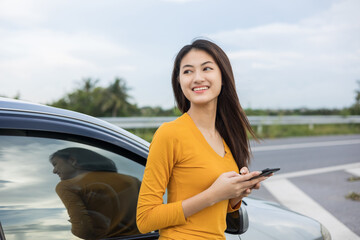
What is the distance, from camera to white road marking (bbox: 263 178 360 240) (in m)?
4.07

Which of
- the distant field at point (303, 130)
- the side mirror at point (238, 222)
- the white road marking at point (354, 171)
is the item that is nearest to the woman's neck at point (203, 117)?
the side mirror at point (238, 222)

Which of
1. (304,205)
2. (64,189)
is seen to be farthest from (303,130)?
(64,189)

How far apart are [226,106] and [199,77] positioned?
0.37 m

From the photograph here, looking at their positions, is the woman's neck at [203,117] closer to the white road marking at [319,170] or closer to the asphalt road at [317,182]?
the asphalt road at [317,182]

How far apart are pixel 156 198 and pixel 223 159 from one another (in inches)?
15.2

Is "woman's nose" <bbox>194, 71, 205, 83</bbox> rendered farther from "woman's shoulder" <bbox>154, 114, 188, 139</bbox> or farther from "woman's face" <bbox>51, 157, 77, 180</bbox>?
"woman's face" <bbox>51, 157, 77, 180</bbox>

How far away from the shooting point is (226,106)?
6.33ft

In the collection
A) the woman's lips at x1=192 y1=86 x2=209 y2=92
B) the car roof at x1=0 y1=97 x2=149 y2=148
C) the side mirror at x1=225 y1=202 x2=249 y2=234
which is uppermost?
the woman's lips at x1=192 y1=86 x2=209 y2=92

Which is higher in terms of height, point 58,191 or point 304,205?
point 58,191

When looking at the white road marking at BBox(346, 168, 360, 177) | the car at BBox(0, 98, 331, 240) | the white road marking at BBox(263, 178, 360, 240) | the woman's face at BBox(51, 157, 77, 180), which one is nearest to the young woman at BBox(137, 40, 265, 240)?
the car at BBox(0, 98, 331, 240)

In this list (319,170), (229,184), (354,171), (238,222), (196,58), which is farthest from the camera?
(319,170)

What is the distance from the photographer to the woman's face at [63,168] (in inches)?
61.7

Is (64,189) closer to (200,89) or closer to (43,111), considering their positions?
(43,111)

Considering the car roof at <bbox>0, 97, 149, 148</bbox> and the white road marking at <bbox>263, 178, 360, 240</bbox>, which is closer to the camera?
the car roof at <bbox>0, 97, 149, 148</bbox>
